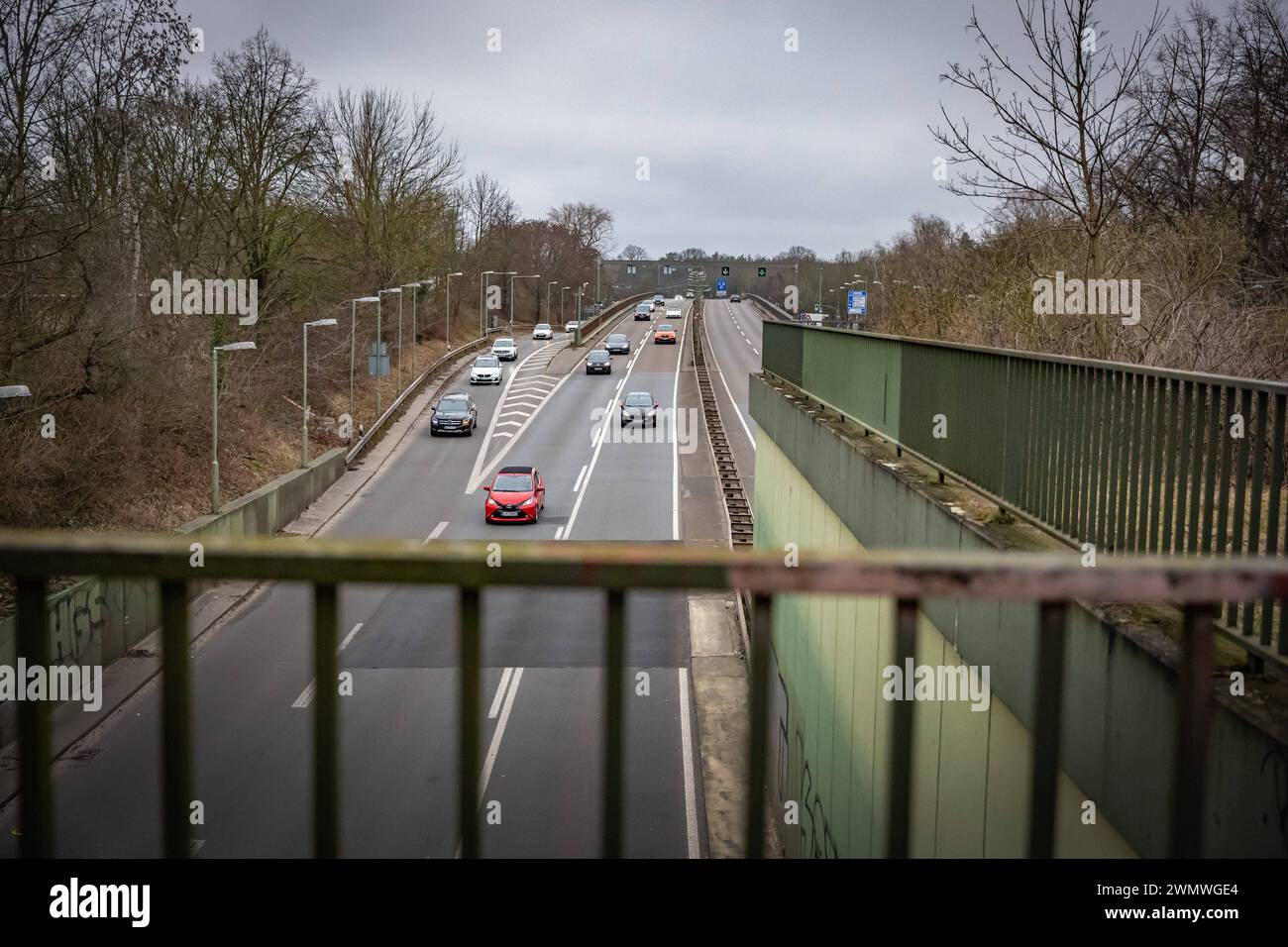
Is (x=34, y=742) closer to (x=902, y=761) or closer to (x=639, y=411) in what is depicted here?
(x=902, y=761)

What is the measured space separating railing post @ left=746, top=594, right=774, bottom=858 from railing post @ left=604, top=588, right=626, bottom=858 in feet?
0.92

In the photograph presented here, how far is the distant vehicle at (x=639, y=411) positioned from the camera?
→ 174ft

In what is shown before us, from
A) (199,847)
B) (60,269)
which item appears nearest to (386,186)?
(60,269)

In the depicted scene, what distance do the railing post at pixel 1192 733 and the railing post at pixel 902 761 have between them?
0.53 meters

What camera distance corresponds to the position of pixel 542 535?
3328 cm

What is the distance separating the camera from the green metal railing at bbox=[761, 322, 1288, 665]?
463 cm

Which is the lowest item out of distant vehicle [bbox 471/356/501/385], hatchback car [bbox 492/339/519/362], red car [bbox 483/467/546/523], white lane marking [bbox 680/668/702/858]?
white lane marking [bbox 680/668/702/858]

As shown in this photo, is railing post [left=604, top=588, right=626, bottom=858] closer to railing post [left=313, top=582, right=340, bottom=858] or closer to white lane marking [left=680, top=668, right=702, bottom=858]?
railing post [left=313, top=582, right=340, bottom=858]

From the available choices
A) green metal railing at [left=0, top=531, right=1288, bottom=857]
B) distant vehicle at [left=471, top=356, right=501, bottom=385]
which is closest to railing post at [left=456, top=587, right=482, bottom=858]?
green metal railing at [left=0, top=531, right=1288, bottom=857]

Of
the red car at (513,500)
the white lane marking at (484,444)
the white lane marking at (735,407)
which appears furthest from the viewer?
the white lane marking at (735,407)

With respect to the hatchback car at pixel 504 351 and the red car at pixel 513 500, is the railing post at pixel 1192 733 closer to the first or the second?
the red car at pixel 513 500

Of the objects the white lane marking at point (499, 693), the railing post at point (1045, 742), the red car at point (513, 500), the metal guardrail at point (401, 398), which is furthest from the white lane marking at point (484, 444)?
the railing post at point (1045, 742)
